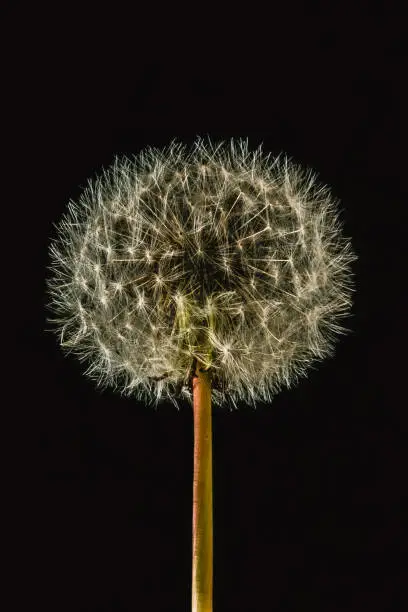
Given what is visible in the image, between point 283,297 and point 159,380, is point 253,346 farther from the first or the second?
point 159,380

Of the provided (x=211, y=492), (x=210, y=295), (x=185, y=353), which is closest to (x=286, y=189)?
(x=210, y=295)

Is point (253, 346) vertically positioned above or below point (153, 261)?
below

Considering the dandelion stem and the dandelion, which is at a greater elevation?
the dandelion

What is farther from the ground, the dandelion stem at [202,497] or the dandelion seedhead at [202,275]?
the dandelion seedhead at [202,275]

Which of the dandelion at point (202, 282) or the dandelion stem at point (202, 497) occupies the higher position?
the dandelion at point (202, 282)

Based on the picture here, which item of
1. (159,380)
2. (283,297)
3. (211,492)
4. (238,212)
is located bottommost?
(211,492)

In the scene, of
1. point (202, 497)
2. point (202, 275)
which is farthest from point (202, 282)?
point (202, 497)
